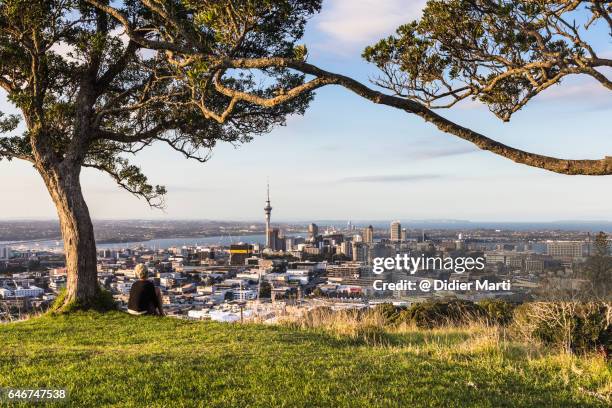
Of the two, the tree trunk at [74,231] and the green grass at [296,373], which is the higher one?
the tree trunk at [74,231]

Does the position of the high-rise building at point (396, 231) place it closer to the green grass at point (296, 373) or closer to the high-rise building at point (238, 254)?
the high-rise building at point (238, 254)

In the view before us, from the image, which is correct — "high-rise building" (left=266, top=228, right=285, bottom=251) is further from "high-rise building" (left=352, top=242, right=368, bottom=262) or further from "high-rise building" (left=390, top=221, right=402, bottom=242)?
"high-rise building" (left=390, top=221, right=402, bottom=242)

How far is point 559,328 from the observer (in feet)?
33.5

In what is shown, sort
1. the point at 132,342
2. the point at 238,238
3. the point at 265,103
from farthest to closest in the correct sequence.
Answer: the point at 238,238 < the point at 132,342 < the point at 265,103

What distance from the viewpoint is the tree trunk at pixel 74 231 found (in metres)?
13.8

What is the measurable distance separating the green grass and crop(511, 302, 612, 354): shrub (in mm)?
663

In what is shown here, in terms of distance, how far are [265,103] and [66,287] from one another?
8.60 meters

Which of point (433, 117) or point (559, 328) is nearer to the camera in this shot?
point (433, 117)

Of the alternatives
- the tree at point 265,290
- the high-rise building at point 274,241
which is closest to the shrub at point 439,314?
the tree at point 265,290

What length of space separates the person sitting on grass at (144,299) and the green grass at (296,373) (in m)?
2.05

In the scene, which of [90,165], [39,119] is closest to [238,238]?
[90,165]

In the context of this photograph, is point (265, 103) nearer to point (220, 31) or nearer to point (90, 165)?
point (220, 31)

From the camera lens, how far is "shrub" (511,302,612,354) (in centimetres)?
990

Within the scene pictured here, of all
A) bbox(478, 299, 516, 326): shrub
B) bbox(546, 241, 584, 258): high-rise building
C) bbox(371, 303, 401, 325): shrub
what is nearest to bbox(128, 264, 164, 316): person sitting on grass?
bbox(371, 303, 401, 325): shrub
